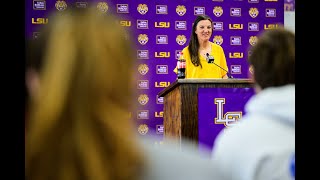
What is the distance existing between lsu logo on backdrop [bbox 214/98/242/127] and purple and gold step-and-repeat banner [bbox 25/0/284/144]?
8.86 ft

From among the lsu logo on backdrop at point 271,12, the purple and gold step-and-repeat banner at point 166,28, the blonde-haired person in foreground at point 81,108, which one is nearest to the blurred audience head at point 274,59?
the blonde-haired person in foreground at point 81,108

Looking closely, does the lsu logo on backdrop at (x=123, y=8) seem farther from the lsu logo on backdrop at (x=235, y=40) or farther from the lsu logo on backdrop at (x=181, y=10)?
the lsu logo on backdrop at (x=235, y=40)

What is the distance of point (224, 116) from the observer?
10.0 ft

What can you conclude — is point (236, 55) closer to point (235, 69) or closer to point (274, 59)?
point (235, 69)

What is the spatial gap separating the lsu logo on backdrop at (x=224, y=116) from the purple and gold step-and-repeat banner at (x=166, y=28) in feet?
8.86

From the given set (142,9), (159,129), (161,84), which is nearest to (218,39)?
(161,84)

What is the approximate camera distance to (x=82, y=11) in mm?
732

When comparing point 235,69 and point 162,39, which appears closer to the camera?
point 162,39

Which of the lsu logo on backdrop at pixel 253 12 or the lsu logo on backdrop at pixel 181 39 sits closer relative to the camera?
the lsu logo on backdrop at pixel 181 39

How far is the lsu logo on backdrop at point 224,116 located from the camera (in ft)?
9.93

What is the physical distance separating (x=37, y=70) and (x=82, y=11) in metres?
0.13

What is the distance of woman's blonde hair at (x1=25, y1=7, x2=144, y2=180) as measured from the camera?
668mm

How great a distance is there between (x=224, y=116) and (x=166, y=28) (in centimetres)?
310
